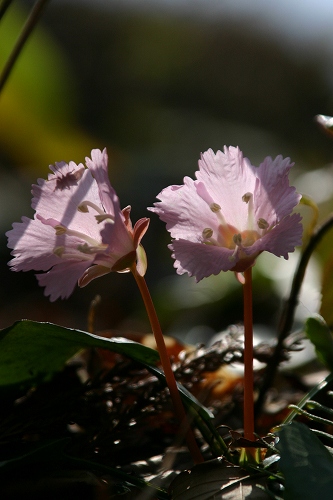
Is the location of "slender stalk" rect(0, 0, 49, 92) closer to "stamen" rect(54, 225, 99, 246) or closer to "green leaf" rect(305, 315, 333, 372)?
"stamen" rect(54, 225, 99, 246)

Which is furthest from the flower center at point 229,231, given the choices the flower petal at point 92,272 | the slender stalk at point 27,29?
the slender stalk at point 27,29

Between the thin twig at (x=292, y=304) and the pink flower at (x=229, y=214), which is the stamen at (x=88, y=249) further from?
the thin twig at (x=292, y=304)

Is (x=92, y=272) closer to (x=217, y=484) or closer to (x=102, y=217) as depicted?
(x=102, y=217)

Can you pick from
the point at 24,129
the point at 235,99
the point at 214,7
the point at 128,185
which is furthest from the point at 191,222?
the point at 214,7

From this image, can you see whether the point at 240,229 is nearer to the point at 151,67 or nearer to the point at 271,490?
the point at 271,490

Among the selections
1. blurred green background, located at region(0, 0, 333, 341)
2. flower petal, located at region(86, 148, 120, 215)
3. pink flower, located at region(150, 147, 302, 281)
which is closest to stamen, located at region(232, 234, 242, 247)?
pink flower, located at region(150, 147, 302, 281)
